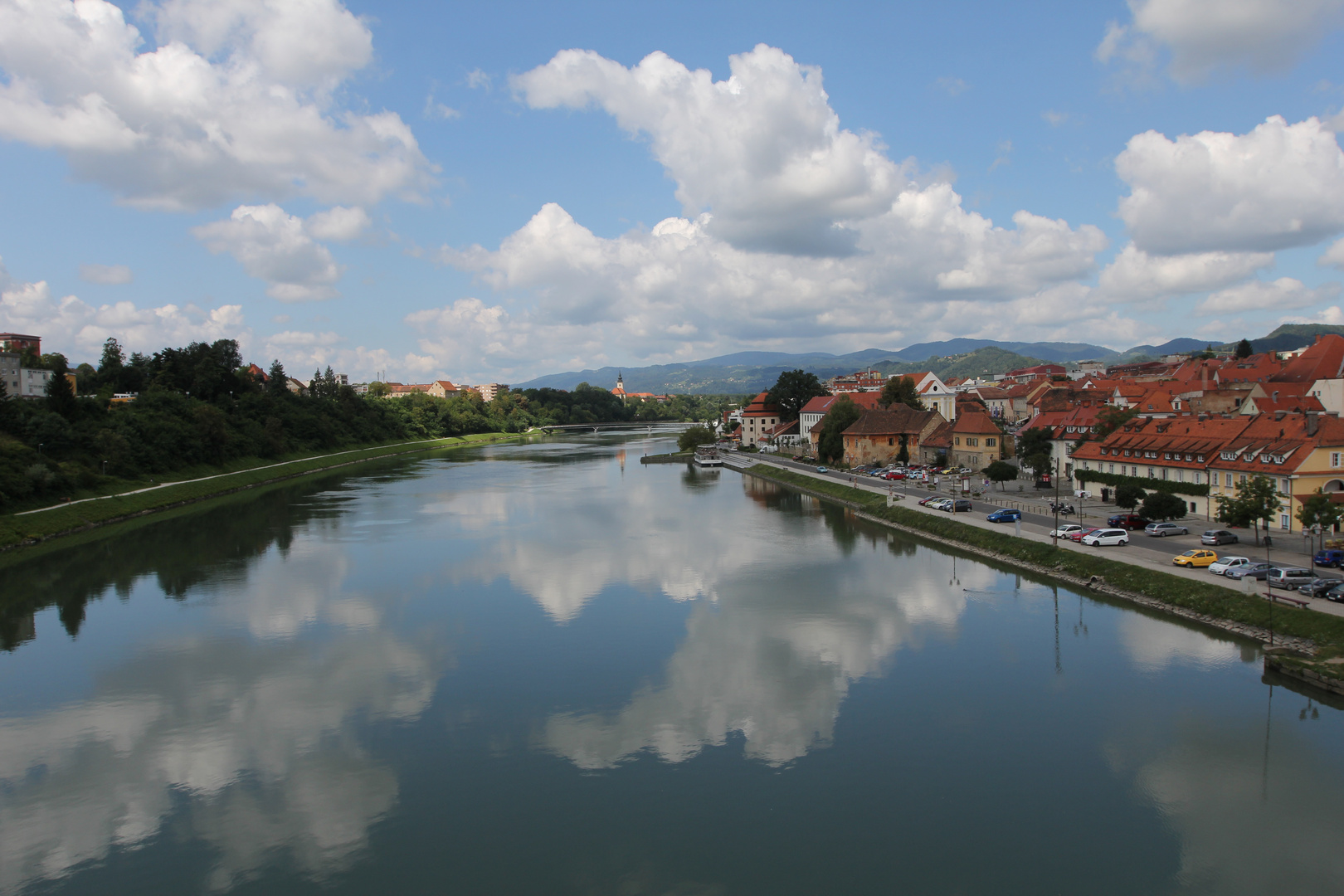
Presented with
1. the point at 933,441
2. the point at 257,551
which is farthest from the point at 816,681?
the point at 933,441

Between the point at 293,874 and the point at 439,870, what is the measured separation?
1.40 metres

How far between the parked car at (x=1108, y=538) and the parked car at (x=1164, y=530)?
1.27m

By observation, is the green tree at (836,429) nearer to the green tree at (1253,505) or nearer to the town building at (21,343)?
the green tree at (1253,505)

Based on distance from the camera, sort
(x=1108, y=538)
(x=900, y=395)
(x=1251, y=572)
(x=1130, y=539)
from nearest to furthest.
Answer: (x=1251, y=572), (x=1108, y=538), (x=1130, y=539), (x=900, y=395)

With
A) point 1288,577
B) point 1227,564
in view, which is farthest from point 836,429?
point 1288,577

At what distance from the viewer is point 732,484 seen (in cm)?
4184

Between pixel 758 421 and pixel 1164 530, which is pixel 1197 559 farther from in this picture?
pixel 758 421

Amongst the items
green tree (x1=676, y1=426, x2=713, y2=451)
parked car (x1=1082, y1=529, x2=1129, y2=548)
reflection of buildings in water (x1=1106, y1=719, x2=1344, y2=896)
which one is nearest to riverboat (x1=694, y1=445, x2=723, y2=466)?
green tree (x1=676, y1=426, x2=713, y2=451)

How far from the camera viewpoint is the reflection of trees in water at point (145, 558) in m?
17.7

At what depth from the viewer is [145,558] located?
75.1 ft

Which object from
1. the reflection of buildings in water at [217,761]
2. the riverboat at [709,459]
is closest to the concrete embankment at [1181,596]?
the reflection of buildings in water at [217,761]

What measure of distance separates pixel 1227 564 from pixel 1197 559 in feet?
2.39

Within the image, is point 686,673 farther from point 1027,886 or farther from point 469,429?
point 469,429

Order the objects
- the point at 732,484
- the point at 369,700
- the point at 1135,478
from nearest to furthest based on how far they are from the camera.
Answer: the point at 369,700, the point at 1135,478, the point at 732,484
